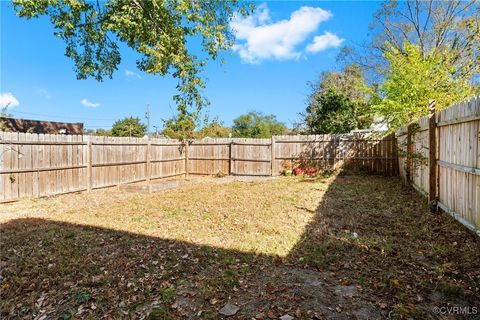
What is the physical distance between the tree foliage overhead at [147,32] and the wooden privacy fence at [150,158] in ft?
8.49

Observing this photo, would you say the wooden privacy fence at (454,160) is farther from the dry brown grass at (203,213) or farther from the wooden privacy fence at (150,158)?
the wooden privacy fence at (150,158)

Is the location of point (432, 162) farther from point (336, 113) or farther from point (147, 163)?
point (336, 113)

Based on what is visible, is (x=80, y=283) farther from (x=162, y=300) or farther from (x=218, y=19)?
(x=218, y=19)

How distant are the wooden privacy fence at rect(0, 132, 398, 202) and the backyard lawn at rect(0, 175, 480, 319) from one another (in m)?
1.41

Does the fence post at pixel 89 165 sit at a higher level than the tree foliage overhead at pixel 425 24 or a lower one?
lower

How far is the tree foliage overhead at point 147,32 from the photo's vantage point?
6.70 metres

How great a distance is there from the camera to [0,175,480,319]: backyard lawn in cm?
249

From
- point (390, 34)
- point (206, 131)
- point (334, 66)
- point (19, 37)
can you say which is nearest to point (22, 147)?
point (19, 37)

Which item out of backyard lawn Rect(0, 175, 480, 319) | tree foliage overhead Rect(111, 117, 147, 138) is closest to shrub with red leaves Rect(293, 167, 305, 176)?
backyard lawn Rect(0, 175, 480, 319)

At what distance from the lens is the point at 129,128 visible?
38.0 m

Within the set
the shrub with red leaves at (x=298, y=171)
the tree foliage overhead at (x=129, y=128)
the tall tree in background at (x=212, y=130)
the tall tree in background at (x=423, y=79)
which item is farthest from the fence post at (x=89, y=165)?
the tree foliage overhead at (x=129, y=128)

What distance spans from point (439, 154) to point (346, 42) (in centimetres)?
1737

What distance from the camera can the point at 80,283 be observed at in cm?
299

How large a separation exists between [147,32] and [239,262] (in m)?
6.17
